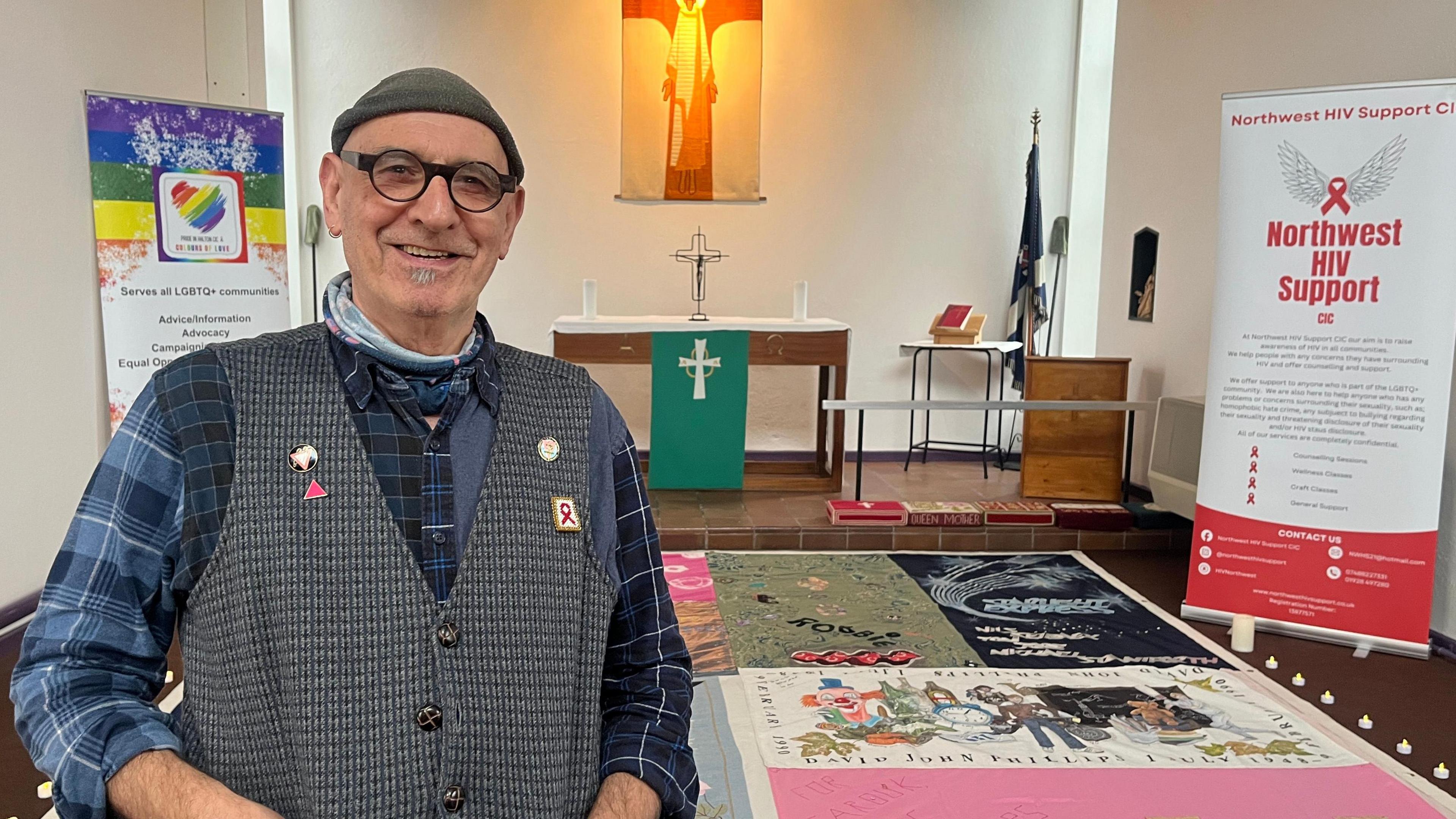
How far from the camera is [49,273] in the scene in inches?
143

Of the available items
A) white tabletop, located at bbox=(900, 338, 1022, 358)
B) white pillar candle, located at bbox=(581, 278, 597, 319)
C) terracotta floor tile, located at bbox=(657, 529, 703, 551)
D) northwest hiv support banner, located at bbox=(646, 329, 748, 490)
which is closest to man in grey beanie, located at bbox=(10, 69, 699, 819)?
terracotta floor tile, located at bbox=(657, 529, 703, 551)

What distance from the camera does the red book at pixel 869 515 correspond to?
5.34 meters

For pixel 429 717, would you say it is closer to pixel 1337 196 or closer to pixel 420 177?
pixel 420 177

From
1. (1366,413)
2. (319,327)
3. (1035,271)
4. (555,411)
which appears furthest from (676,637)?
(1035,271)

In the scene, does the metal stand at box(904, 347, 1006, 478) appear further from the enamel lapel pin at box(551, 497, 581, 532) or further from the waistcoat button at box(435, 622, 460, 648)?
the waistcoat button at box(435, 622, 460, 648)

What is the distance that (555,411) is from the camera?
1.29 m

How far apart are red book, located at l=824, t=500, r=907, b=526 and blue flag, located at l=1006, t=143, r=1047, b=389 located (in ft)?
→ 6.38

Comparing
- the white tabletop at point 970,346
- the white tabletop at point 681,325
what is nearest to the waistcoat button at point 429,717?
the white tabletop at point 681,325

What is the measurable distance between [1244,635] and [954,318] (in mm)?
3288

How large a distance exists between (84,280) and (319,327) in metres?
3.17

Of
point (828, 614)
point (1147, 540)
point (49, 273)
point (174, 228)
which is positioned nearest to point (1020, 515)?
point (1147, 540)

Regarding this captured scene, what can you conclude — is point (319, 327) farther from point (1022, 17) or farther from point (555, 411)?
point (1022, 17)

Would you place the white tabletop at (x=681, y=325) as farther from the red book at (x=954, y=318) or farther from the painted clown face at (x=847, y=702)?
the painted clown face at (x=847, y=702)

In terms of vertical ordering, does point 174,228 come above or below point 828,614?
above
